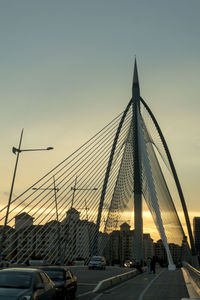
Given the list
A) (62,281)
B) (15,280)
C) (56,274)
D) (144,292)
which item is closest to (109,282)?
(144,292)

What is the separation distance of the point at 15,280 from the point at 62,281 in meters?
4.45

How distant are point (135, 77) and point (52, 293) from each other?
38565 millimetres

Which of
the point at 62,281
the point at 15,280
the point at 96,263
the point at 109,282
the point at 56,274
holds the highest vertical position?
the point at 96,263

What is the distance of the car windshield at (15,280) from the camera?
34.7 feet

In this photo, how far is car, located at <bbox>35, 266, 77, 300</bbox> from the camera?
1447cm

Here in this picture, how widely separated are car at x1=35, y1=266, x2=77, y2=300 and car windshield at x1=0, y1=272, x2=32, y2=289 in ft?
11.5

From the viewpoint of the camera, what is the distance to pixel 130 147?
148 feet

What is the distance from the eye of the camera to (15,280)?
35.6ft

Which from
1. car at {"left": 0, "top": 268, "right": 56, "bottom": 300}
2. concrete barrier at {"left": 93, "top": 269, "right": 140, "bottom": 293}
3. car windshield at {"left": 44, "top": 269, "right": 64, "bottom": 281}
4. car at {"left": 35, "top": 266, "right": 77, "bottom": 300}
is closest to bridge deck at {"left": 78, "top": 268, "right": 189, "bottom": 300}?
concrete barrier at {"left": 93, "top": 269, "right": 140, "bottom": 293}

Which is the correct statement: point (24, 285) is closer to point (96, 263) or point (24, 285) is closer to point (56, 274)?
point (56, 274)

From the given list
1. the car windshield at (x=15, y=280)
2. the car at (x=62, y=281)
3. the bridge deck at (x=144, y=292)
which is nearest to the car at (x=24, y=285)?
the car windshield at (x=15, y=280)

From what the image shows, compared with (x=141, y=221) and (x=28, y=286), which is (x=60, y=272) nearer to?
(x=28, y=286)

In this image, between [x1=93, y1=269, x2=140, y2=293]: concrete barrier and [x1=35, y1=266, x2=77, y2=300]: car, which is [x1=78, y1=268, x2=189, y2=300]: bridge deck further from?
[x1=35, y1=266, x2=77, y2=300]: car

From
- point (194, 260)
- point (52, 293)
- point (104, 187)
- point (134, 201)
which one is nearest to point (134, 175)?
point (134, 201)
